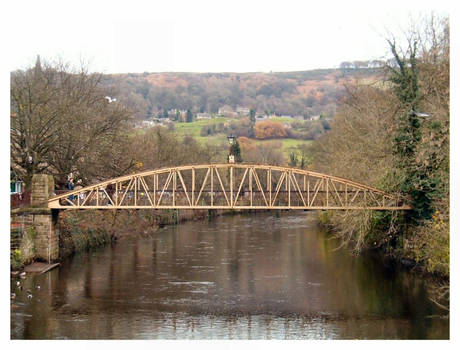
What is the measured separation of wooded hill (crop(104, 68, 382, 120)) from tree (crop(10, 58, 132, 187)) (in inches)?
3535

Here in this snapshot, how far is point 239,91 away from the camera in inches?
6358

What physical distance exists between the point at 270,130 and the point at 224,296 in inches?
3337

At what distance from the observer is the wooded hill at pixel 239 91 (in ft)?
468

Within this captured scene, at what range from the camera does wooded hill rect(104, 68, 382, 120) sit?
14275 centimetres

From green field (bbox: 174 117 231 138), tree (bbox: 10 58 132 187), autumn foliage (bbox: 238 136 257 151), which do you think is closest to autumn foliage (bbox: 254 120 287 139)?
autumn foliage (bbox: 238 136 257 151)

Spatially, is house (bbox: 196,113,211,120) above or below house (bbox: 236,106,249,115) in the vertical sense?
below

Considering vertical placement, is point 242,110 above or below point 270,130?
above

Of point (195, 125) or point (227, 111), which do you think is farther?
point (227, 111)

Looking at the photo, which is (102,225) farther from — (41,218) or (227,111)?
(227,111)

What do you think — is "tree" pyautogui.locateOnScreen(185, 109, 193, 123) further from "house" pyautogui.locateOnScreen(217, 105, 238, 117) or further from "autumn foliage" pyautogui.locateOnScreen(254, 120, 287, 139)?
"autumn foliage" pyautogui.locateOnScreen(254, 120, 287, 139)

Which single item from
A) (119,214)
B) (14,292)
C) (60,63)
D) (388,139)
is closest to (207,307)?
(14,292)

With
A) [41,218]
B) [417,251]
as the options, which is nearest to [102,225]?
[41,218]

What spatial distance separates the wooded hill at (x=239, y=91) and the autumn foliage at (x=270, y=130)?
22.7 m
